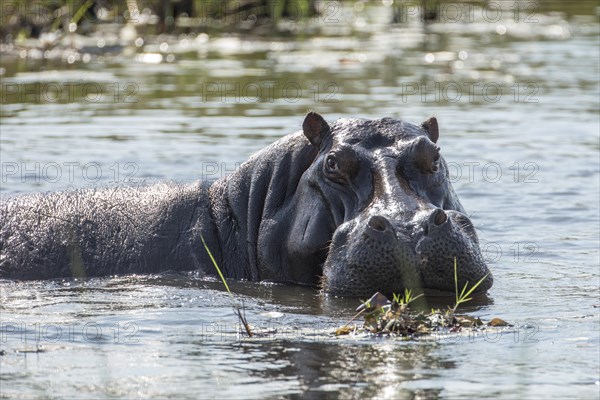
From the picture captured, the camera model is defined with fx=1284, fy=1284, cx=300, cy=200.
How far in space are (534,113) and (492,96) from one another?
139 cm

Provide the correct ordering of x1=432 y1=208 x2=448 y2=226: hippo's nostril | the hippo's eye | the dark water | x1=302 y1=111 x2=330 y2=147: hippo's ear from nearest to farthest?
the dark water
x1=432 y1=208 x2=448 y2=226: hippo's nostril
the hippo's eye
x1=302 y1=111 x2=330 y2=147: hippo's ear

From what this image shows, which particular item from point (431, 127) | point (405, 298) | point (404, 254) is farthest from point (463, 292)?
point (431, 127)

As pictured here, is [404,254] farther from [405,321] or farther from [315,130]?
[315,130]

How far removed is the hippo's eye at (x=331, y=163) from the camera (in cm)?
703

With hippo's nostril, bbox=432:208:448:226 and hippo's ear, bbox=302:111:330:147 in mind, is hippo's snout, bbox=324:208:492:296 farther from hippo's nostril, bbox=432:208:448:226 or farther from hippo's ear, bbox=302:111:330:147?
hippo's ear, bbox=302:111:330:147

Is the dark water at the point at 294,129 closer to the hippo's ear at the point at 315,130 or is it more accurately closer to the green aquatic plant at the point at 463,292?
the green aquatic plant at the point at 463,292

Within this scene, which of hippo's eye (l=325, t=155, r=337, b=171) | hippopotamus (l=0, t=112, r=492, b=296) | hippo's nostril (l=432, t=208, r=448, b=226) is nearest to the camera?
hippo's nostril (l=432, t=208, r=448, b=226)

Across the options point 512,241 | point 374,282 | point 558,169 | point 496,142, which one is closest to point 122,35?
point 496,142

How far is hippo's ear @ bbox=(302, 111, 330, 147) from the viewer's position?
23.9ft

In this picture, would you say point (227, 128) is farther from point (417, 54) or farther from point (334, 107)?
point (417, 54)

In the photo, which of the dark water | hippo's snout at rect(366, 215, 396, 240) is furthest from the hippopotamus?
the dark water

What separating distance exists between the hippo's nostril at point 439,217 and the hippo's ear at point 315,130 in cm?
117

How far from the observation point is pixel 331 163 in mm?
7055

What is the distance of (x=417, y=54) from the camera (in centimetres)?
1912
